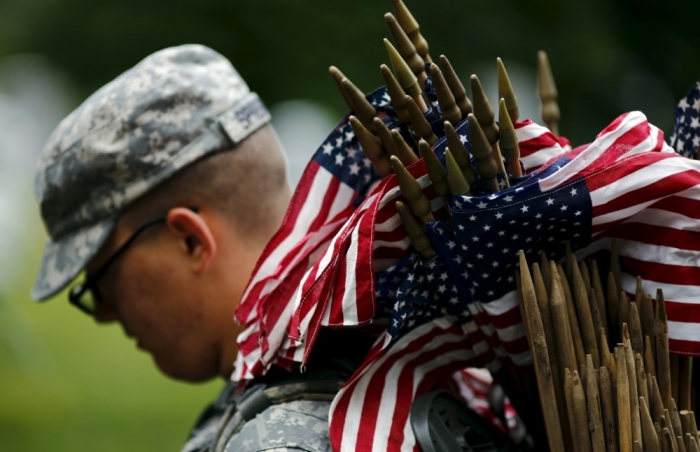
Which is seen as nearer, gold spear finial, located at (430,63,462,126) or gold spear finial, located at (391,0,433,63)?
gold spear finial, located at (430,63,462,126)

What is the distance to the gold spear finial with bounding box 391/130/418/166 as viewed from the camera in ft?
4.30

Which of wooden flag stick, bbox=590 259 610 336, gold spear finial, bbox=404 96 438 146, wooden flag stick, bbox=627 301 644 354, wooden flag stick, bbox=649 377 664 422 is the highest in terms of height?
gold spear finial, bbox=404 96 438 146

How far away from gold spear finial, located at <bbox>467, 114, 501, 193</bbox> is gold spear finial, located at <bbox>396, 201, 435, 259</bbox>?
13 cm

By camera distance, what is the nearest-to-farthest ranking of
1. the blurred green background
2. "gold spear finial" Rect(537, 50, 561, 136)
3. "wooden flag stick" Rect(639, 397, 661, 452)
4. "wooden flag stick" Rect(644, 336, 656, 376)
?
"wooden flag stick" Rect(639, 397, 661, 452)
"wooden flag stick" Rect(644, 336, 656, 376)
"gold spear finial" Rect(537, 50, 561, 136)
the blurred green background

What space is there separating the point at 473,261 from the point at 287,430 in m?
0.46

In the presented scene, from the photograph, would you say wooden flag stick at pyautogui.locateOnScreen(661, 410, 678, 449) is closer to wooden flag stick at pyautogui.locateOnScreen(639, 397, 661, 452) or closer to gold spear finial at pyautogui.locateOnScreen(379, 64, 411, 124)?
wooden flag stick at pyautogui.locateOnScreen(639, 397, 661, 452)

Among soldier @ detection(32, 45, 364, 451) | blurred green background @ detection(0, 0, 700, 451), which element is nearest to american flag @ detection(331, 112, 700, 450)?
soldier @ detection(32, 45, 364, 451)

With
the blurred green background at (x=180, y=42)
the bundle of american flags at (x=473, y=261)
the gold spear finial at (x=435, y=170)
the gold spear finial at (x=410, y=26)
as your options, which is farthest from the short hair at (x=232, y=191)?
the blurred green background at (x=180, y=42)

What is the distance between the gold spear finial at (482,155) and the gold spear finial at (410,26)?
0.29 m

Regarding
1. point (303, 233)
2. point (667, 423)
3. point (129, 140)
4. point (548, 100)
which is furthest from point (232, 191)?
point (667, 423)

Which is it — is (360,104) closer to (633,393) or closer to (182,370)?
(633,393)

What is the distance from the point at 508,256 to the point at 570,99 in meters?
5.97

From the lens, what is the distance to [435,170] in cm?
127

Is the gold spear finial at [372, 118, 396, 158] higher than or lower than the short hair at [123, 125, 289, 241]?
higher
